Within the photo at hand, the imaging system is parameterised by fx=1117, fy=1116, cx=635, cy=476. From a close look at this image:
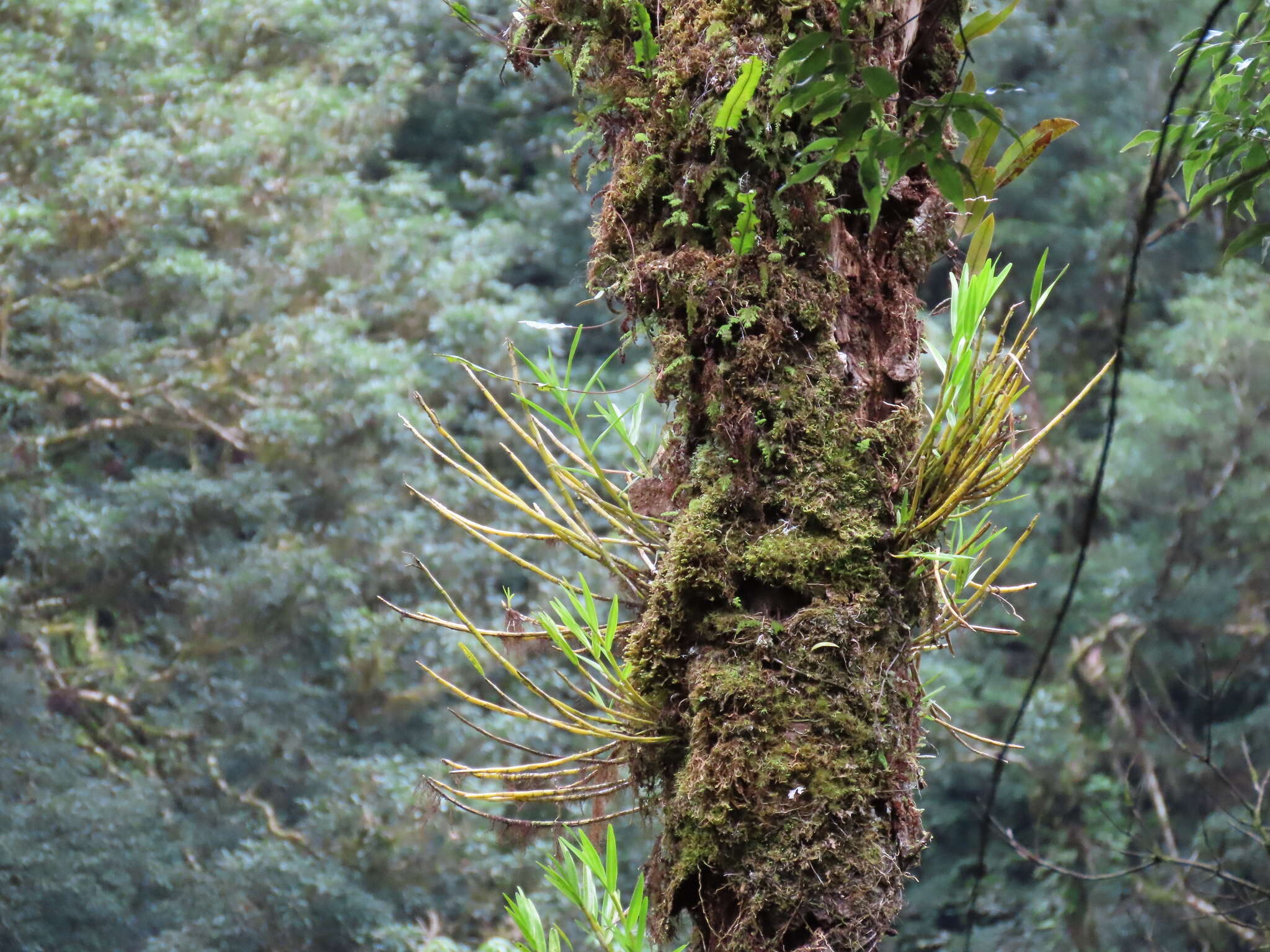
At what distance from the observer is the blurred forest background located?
456cm

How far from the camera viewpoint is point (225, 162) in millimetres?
4867

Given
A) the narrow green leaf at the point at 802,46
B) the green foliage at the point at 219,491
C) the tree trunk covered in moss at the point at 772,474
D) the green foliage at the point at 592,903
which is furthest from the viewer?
the green foliage at the point at 219,491

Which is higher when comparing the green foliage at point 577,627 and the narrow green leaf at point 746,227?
the narrow green leaf at point 746,227

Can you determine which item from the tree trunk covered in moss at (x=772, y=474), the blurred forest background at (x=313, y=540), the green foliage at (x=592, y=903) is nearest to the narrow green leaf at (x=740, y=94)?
the tree trunk covered in moss at (x=772, y=474)

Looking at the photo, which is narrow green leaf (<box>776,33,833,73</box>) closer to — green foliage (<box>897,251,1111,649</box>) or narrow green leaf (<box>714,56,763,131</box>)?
narrow green leaf (<box>714,56,763,131</box>)

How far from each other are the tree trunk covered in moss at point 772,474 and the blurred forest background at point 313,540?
3.67m

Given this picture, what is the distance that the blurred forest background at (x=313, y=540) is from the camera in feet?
15.0

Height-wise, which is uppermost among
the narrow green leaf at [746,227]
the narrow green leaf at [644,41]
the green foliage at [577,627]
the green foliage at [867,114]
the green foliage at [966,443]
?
the narrow green leaf at [644,41]

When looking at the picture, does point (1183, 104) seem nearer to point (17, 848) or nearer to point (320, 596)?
point (320, 596)

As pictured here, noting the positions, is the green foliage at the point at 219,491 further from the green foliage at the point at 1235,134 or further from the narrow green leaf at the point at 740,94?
the narrow green leaf at the point at 740,94

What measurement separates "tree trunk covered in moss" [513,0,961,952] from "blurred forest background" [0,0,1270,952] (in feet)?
12.0

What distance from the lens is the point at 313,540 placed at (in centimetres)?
491

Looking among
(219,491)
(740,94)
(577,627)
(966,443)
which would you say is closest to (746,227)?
(740,94)

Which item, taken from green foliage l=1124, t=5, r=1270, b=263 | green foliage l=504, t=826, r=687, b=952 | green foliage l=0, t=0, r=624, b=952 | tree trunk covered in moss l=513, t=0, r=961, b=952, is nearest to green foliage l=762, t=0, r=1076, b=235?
tree trunk covered in moss l=513, t=0, r=961, b=952
